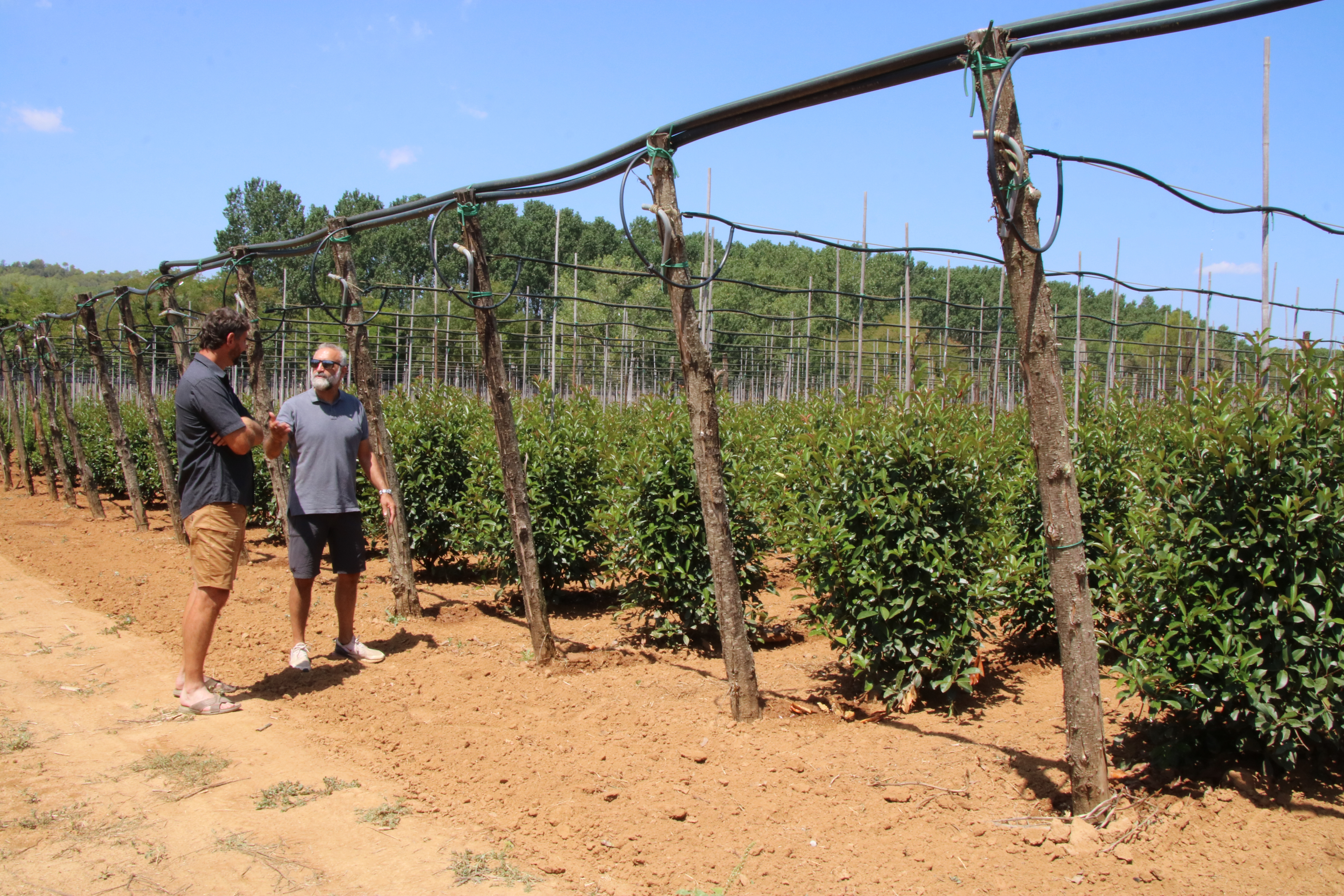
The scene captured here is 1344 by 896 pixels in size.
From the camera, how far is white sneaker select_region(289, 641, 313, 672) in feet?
17.2

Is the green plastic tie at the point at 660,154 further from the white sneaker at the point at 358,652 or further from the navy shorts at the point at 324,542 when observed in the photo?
the white sneaker at the point at 358,652

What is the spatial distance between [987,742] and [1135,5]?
136 inches

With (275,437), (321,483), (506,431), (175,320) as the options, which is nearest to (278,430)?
(275,437)

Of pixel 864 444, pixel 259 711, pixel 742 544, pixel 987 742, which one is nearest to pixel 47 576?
pixel 259 711

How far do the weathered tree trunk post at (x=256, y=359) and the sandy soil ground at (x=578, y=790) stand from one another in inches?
109

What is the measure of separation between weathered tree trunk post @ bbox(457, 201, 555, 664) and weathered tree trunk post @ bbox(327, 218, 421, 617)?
114cm

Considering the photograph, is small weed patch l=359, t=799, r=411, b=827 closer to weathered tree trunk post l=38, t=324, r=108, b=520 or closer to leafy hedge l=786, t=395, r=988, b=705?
leafy hedge l=786, t=395, r=988, b=705

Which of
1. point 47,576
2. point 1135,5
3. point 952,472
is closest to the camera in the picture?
point 1135,5

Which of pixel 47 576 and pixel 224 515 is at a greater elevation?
pixel 224 515

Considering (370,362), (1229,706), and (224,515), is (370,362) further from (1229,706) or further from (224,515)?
(1229,706)

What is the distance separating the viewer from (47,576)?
341 inches

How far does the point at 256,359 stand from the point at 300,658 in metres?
4.07

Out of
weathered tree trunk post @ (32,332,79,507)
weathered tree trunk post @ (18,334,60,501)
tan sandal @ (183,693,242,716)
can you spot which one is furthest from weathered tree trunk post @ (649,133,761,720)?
weathered tree trunk post @ (18,334,60,501)

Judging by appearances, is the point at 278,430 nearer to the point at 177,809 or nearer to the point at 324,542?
the point at 324,542
